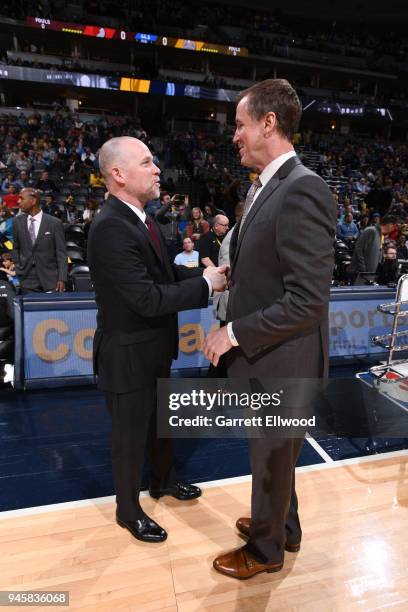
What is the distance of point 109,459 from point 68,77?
72.6ft

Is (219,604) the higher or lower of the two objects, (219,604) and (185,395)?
the lower

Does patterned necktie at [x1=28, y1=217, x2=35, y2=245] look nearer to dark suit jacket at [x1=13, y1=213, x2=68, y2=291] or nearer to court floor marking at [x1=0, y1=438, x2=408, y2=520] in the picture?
dark suit jacket at [x1=13, y1=213, x2=68, y2=291]

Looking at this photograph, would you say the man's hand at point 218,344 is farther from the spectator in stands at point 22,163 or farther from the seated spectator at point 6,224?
the spectator in stands at point 22,163

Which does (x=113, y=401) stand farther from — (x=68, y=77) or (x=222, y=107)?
(x=222, y=107)

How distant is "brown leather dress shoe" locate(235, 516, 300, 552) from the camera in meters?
2.03

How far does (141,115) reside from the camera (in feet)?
84.0

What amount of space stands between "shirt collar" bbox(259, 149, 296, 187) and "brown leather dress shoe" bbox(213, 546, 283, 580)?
1.51 metres

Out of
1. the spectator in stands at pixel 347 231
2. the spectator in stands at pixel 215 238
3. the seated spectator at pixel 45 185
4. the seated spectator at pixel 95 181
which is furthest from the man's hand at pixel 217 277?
the seated spectator at pixel 95 181

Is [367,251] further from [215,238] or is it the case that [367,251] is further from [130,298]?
[130,298]

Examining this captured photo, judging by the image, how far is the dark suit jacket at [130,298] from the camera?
1820mm

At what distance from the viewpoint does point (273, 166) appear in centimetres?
153

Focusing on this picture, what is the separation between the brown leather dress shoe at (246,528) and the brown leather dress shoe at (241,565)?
0.51 ft

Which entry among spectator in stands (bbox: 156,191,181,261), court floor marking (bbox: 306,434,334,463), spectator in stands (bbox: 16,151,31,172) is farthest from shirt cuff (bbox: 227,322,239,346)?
spectator in stands (bbox: 16,151,31,172)

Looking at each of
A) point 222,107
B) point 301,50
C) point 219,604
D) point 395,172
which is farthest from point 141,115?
point 219,604
